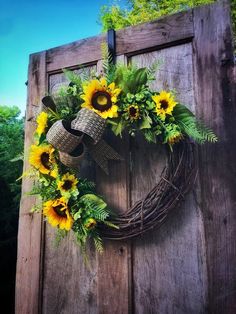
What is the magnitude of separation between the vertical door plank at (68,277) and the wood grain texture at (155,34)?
1.60 feet

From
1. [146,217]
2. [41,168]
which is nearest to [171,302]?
[146,217]

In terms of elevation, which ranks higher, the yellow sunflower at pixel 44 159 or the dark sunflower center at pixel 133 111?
the dark sunflower center at pixel 133 111

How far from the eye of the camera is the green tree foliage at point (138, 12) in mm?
8219

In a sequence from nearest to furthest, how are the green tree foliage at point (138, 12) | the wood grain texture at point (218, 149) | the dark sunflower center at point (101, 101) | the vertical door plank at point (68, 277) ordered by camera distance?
the wood grain texture at point (218, 149) → the dark sunflower center at point (101, 101) → the vertical door plank at point (68, 277) → the green tree foliage at point (138, 12)

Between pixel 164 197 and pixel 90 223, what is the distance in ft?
1.27

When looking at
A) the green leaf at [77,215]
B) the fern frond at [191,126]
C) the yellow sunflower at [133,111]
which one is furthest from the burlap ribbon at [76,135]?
the fern frond at [191,126]

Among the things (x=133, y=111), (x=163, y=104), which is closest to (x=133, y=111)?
(x=133, y=111)

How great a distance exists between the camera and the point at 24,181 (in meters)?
2.05

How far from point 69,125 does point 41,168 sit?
27cm

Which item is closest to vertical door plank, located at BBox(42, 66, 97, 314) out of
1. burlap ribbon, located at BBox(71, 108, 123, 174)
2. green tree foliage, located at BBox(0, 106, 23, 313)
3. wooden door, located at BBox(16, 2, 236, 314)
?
wooden door, located at BBox(16, 2, 236, 314)

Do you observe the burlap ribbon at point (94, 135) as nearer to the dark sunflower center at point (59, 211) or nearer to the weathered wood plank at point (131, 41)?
the dark sunflower center at point (59, 211)

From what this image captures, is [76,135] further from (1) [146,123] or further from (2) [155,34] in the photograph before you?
(2) [155,34]

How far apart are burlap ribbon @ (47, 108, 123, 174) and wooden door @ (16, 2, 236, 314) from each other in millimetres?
217

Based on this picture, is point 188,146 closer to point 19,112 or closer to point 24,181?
point 24,181
